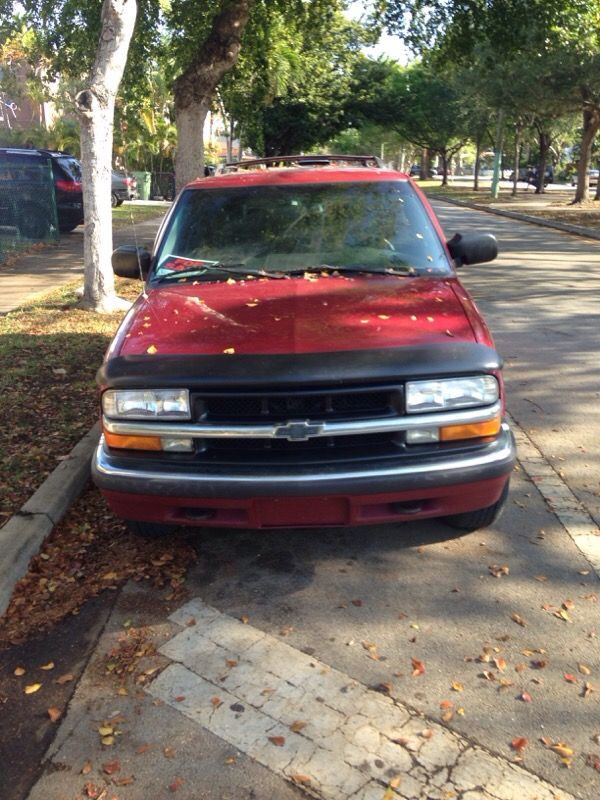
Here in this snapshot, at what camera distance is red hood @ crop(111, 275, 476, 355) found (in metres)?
3.31

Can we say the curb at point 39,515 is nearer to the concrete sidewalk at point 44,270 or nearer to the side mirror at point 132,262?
the side mirror at point 132,262

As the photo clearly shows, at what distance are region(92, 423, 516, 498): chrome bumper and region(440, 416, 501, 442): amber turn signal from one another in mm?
57

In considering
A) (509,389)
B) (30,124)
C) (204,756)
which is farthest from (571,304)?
(30,124)

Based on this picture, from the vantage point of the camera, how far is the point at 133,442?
3.31 m

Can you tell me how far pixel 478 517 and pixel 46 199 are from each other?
14.4 m

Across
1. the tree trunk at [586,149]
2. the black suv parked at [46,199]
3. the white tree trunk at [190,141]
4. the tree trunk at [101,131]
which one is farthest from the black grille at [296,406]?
the tree trunk at [586,149]

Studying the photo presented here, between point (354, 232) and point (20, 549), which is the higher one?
point (354, 232)

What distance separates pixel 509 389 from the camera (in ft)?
21.1

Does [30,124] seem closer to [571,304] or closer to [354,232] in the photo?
[571,304]

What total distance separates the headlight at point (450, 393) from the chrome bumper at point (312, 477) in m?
0.20

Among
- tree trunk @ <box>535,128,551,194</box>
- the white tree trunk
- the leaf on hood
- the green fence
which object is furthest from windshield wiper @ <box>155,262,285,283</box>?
tree trunk @ <box>535,128,551,194</box>

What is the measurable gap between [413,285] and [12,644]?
2526 millimetres

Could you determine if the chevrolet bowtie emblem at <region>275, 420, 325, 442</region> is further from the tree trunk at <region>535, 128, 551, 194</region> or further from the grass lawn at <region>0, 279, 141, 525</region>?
the tree trunk at <region>535, 128, 551, 194</region>

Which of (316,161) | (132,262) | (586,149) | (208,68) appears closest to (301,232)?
(132,262)
